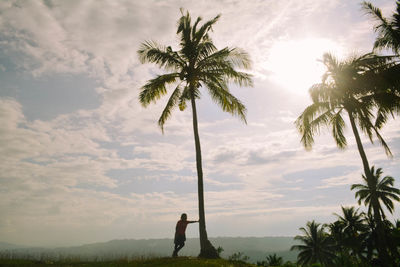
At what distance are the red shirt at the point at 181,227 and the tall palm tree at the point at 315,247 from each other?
45.6m

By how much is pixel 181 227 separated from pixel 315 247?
4881cm

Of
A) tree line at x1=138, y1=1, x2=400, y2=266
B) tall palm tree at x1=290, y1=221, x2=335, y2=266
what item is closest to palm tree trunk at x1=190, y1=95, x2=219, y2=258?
tree line at x1=138, y1=1, x2=400, y2=266

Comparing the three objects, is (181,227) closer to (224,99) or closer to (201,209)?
(201,209)

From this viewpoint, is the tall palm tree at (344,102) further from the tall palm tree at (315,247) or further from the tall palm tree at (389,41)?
the tall palm tree at (315,247)

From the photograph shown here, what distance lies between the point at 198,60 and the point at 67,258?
12.9m

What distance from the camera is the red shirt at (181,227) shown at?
1308 centimetres

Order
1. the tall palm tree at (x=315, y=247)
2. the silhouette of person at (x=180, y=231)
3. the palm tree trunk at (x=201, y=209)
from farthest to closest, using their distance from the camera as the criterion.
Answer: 1. the tall palm tree at (x=315, y=247)
2. the silhouette of person at (x=180, y=231)
3. the palm tree trunk at (x=201, y=209)

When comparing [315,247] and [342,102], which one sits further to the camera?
[315,247]

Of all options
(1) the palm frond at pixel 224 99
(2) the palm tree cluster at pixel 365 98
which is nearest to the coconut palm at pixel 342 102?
(2) the palm tree cluster at pixel 365 98

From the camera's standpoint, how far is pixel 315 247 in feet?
169

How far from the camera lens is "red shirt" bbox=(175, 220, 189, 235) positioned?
1308cm

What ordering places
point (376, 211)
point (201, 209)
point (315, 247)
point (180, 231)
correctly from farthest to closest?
point (315, 247), point (376, 211), point (201, 209), point (180, 231)

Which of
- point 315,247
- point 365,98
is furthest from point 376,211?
point 315,247

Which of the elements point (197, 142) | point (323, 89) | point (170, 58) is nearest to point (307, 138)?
point (323, 89)
